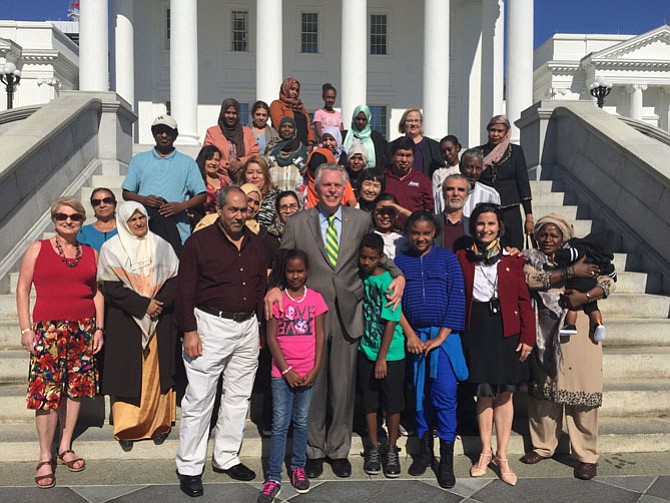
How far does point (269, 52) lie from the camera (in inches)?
772

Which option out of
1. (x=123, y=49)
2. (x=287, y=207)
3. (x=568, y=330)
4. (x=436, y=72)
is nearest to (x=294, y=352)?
(x=287, y=207)

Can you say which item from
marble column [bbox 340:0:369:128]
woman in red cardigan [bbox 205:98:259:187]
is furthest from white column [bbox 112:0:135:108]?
woman in red cardigan [bbox 205:98:259:187]

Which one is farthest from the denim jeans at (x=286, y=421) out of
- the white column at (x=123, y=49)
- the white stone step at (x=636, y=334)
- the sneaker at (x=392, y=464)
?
the white column at (x=123, y=49)

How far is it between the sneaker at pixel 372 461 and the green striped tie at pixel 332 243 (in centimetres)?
143

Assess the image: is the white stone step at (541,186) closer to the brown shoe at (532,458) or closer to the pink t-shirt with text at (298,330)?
the brown shoe at (532,458)

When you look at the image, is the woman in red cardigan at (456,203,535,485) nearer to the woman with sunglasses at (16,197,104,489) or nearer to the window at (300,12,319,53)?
the woman with sunglasses at (16,197,104,489)

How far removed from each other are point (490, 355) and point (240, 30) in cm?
2718

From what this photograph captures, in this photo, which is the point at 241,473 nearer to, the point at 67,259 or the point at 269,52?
the point at 67,259

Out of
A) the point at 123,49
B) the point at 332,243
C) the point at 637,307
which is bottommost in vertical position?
the point at 637,307

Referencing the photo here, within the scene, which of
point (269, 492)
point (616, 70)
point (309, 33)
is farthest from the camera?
point (616, 70)

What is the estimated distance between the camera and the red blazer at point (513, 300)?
4.53 meters

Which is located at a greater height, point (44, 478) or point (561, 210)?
point (561, 210)

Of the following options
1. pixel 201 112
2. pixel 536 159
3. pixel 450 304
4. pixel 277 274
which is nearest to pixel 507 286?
pixel 450 304

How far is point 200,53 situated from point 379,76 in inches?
324
